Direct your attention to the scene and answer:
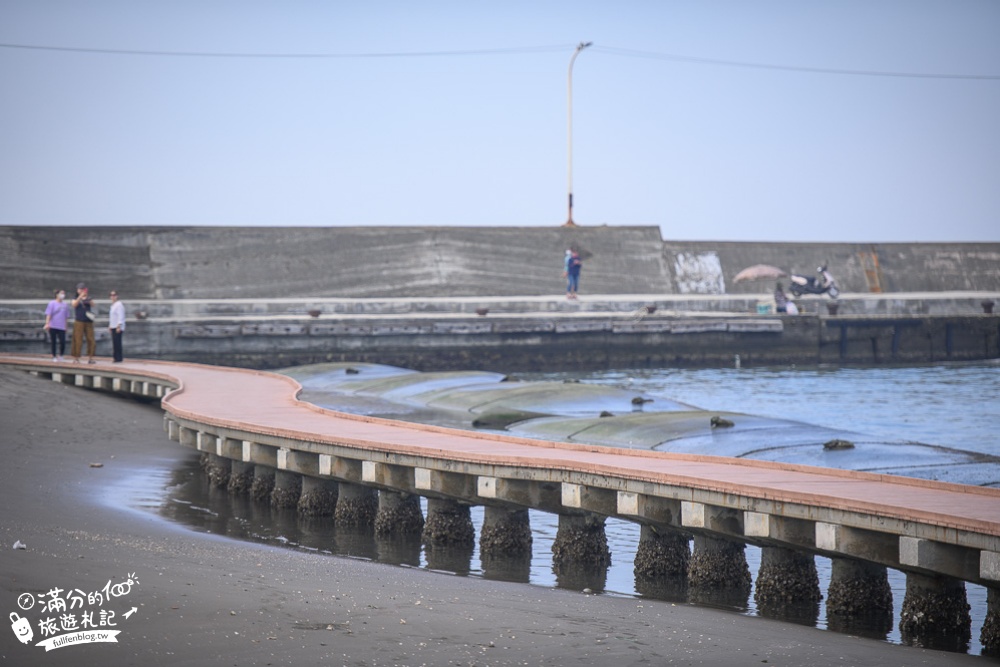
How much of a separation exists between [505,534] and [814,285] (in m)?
35.1

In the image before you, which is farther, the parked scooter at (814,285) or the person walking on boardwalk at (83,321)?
the parked scooter at (814,285)

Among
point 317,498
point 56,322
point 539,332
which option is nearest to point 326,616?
point 317,498

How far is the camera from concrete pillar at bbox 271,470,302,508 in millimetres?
15930

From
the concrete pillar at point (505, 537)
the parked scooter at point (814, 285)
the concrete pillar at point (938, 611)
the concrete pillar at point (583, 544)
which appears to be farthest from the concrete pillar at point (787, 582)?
the parked scooter at point (814, 285)

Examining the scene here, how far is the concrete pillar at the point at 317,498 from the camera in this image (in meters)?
15.4

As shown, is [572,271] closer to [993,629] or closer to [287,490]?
[287,490]

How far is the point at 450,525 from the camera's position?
13805 mm

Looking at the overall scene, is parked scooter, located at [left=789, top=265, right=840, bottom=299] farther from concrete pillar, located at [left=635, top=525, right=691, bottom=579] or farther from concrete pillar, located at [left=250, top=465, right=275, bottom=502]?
concrete pillar, located at [left=635, top=525, right=691, bottom=579]

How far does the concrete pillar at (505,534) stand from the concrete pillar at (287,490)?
3.39m

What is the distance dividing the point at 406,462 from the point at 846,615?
15.4ft

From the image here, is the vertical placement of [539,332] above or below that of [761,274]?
below

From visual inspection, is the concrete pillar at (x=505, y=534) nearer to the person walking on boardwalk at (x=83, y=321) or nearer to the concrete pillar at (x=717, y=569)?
the concrete pillar at (x=717, y=569)

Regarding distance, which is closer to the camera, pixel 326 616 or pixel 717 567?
pixel 326 616

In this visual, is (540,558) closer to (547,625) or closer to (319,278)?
(547,625)
